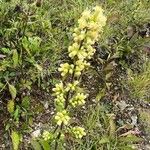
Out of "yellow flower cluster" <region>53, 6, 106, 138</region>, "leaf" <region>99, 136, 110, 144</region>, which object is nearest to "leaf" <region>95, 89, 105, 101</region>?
"leaf" <region>99, 136, 110, 144</region>

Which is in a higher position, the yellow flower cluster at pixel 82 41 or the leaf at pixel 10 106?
the yellow flower cluster at pixel 82 41

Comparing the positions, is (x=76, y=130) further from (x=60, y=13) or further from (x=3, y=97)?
(x=60, y=13)

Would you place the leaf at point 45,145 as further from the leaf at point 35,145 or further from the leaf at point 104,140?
the leaf at point 104,140

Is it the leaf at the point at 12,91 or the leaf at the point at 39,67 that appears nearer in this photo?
the leaf at the point at 12,91

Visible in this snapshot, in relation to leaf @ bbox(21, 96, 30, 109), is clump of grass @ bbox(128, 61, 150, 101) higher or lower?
higher

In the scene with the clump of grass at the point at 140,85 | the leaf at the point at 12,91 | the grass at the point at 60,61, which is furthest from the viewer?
the clump of grass at the point at 140,85

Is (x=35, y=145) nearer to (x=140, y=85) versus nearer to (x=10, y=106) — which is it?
(x=10, y=106)

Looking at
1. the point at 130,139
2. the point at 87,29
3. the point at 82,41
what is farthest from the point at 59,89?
the point at 130,139

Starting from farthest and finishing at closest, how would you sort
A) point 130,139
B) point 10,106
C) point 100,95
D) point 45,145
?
point 100,95 < point 130,139 < point 10,106 < point 45,145

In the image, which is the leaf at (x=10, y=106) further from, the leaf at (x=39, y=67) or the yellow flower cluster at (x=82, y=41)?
the yellow flower cluster at (x=82, y=41)


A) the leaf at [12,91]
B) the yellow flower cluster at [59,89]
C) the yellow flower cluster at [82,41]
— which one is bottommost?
the leaf at [12,91]

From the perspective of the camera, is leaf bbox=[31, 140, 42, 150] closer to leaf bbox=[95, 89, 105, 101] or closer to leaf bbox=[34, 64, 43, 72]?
leaf bbox=[34, 64, 43, 72]

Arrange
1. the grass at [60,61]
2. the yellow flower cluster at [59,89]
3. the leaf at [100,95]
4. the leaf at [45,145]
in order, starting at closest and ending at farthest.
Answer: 1. the yellow flower cluster at [59,89]
2. the leaf at [45,145]
3. the grass at [60,61]
4. the leaf at [100,95]

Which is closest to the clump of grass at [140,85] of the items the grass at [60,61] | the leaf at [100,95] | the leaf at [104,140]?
the grass at [60,61]
